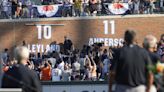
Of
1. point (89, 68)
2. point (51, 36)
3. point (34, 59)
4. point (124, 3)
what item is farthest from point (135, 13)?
point (89, 68)

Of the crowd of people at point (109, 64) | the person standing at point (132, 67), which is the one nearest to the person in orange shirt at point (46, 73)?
the crowd of people at point (109, 64)

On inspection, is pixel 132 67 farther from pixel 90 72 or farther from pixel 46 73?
pixel 90 72

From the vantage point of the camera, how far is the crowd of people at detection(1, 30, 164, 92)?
11.7 meters

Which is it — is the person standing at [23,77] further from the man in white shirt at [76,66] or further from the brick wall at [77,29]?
the brick wall at [77,29]

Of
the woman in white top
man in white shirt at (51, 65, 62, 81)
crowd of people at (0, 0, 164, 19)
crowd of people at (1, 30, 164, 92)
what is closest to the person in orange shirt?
crowd of people at (1, 30, 164, 92)

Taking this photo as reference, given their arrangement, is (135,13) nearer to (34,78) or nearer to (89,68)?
(89,68)

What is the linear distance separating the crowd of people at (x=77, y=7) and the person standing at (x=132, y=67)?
925 inches

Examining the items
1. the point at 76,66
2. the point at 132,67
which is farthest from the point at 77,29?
the point at 132,67

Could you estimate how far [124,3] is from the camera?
117 feet

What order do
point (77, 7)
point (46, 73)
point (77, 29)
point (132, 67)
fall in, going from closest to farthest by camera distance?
1. point (132, 67)
2. point (46, 73)
3. point (77, 7)
4. point (77, 29)

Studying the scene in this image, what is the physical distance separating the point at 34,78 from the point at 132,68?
159 centimetres

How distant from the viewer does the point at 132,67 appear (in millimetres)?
11828

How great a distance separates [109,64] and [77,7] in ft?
35.5

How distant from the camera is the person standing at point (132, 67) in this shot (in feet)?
38.7
